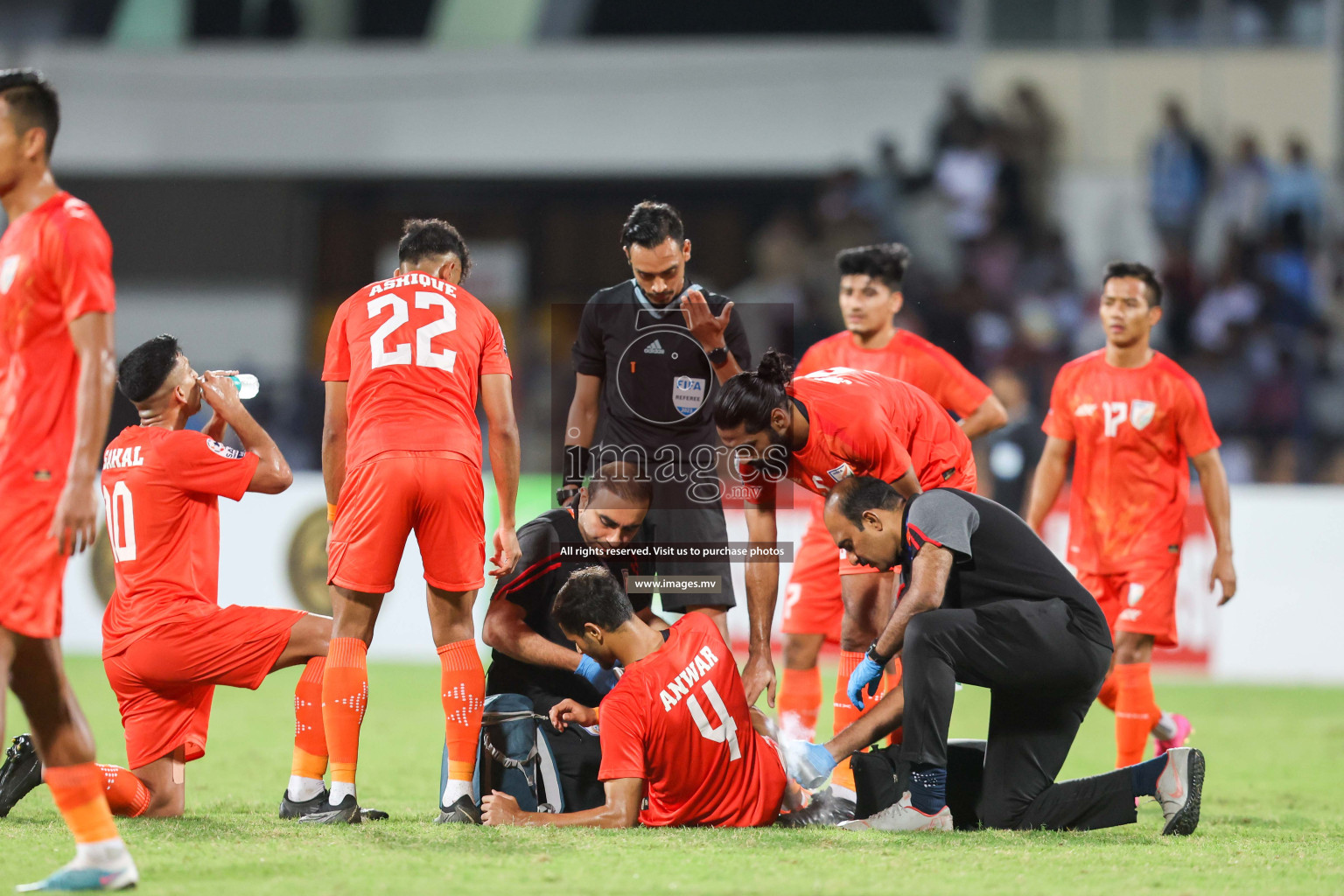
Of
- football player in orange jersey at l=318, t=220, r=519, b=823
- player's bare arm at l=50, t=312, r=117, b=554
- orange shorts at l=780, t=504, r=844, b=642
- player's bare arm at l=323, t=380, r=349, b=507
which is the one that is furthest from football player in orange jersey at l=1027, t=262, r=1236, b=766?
player's bare arm at l=50, t=312, r=117, b=554

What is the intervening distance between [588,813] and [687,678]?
632mm

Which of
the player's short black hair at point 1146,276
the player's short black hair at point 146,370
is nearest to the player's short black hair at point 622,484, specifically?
the player's short black hair at point 146,370

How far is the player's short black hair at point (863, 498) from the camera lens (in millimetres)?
5438

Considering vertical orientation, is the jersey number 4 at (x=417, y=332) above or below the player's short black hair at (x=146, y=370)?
above

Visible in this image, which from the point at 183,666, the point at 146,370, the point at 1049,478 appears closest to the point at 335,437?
the point at 146,370

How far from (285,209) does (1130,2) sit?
444 inches

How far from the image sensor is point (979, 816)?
559cm

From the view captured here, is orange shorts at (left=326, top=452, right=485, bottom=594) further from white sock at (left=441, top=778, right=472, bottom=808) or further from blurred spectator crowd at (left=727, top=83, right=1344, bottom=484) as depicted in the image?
blurred spectator crowd at (left=727, top=83, right=1344, bottom=484)

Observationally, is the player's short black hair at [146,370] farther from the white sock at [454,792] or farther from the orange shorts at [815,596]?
the orange shorts at [815,596]

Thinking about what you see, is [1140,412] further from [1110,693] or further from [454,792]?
[454,792]

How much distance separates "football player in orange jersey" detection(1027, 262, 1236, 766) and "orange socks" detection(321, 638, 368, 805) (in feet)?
12.3

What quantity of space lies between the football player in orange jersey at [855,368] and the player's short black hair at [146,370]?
3.08 metres

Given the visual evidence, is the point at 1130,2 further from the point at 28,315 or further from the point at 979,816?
the point at 28,315

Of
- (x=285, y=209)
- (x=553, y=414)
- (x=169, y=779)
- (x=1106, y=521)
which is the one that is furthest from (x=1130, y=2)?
(x=169, y=779)
